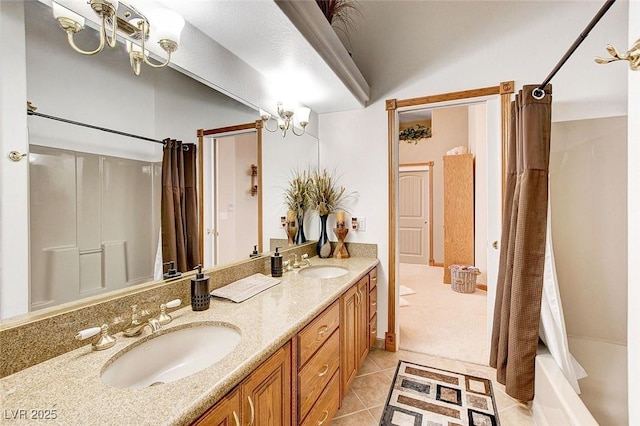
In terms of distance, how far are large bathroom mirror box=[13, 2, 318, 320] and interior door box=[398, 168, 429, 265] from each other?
18.3ft

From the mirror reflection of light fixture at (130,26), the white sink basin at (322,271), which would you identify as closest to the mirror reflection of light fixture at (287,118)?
the mirror reflection of light fixture at (130,26)

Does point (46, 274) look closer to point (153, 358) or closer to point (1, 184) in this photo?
point (1, 184)

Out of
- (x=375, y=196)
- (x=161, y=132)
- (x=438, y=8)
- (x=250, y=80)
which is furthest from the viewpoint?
(x=375, y=196)

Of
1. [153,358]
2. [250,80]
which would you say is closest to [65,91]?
[153,358]

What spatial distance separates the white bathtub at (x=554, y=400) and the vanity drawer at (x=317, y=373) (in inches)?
42.5

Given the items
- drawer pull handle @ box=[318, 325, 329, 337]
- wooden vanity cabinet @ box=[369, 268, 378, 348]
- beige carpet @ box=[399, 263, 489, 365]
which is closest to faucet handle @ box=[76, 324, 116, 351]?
drawer pull handle @ box=[318, 325, 329, 337]

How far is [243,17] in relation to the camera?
1359 mm

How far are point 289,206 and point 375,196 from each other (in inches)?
30.9

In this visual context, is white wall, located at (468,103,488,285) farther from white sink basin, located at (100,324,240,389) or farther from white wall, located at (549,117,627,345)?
white sink basin, located at (100,324,240,389)

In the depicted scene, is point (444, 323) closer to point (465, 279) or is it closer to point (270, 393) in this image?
point (465, 279)

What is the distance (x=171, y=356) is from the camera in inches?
43.6

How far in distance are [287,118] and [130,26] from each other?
120 centimetres

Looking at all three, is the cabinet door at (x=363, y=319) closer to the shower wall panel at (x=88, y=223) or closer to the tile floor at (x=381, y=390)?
the tile floor at (x=381, y=390)
